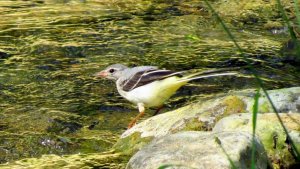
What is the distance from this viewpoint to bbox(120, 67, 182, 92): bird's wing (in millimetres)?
7805

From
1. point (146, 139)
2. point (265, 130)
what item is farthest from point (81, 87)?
point (265, 130)

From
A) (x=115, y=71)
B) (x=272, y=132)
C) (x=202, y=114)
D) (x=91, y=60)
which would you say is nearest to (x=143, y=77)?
(x=115, y=71)

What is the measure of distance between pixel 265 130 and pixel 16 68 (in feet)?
16.1

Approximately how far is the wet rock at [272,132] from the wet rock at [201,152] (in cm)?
45

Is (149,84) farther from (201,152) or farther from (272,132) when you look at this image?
(201,152)

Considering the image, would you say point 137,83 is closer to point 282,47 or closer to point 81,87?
point 81,87

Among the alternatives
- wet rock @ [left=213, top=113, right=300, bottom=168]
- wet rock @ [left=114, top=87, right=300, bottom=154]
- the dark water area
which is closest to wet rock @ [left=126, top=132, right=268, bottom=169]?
wet rock @ [left=213, top=113, right=300, bottom=168]

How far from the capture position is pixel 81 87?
9852 millimetres

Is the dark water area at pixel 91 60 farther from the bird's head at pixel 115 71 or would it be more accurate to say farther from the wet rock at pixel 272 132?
the wet rock at pixel 272 132

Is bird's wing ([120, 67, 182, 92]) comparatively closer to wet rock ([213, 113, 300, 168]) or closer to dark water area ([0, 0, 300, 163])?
dark water area ([0, 0, 300, 163])

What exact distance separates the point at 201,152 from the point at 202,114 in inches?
63.1

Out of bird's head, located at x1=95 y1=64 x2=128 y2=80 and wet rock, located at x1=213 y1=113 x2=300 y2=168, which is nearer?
wet rock, located at x1=213 y1=113 x2=300 y2=168

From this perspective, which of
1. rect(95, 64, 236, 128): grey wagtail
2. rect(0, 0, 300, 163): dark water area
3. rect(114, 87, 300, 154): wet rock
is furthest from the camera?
rect(0, 0, 300, 163): dark water area

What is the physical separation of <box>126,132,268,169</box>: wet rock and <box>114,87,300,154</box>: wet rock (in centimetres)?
110
